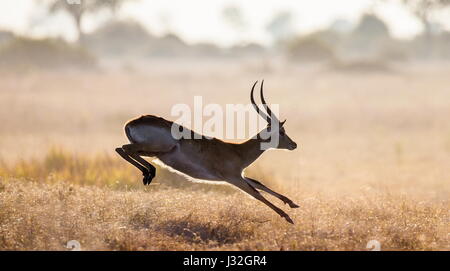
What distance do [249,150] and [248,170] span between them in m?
5.16

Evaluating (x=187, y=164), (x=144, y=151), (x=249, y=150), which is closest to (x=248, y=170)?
(x=249, y=150)

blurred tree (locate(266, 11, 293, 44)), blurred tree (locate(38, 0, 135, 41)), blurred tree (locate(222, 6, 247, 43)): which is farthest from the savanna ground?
blurred tree (locate(266, 11, 293, 44))

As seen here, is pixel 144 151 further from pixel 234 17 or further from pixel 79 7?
pixel 234 17

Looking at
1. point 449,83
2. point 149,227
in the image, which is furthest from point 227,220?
point 449,83

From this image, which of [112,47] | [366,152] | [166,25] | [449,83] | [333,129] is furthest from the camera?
[166,25]

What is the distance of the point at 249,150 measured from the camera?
29.7ft

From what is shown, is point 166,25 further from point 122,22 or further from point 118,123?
point 118,123

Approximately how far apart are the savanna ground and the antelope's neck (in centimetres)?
Answer: 59

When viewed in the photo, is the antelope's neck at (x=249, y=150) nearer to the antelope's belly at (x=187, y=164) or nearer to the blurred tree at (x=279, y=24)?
the antelope's belly at (x=187, y=164)

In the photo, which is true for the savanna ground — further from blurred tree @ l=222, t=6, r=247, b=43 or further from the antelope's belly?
blurred tree @ l=222, t=6, r=247, b=43

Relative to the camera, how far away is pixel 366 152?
21.2 m

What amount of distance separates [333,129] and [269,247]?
56.9 ft

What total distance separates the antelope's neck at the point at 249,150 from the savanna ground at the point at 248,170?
1.92 feet

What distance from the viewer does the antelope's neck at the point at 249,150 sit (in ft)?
29.6
